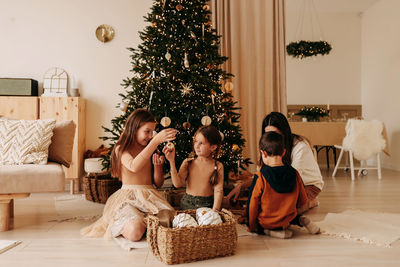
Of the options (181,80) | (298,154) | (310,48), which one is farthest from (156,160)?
(310,48)

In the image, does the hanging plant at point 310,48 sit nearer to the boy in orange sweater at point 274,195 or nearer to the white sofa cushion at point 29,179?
the boy in orange sweater at point 274,195

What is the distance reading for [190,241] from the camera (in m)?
1.69

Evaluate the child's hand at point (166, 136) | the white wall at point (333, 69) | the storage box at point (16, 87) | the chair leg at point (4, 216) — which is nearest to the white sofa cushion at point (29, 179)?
the chair leg at point (4, 216)

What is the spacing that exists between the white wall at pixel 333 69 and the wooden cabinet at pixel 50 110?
17.1ft

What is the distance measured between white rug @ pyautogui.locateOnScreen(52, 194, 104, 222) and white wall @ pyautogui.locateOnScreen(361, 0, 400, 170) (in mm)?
5621

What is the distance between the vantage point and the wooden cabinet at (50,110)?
151 inches

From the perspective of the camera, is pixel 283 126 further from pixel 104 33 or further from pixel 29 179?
pixel 104 33

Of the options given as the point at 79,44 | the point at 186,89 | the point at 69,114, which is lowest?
the point at 69,114

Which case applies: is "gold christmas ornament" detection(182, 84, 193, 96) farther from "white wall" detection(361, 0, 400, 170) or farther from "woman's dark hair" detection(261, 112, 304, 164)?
"white wall" detection(361, 0, 400, 170)

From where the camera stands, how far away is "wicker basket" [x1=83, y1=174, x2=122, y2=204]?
3.25m

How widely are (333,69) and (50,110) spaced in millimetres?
6275

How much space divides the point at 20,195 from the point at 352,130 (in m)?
4.43

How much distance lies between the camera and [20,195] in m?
2.20

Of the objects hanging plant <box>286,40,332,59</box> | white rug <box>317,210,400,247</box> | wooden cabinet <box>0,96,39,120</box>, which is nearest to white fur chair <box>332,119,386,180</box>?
hanging plant <box>286,40,332,59</box>
